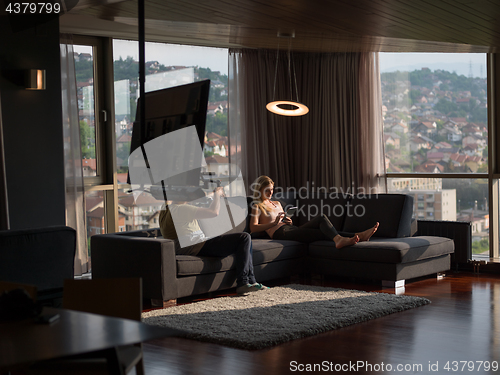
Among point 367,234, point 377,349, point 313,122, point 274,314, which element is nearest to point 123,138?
point 313,122

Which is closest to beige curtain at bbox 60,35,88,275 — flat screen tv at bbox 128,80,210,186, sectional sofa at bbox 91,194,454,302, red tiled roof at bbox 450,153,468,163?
sectional sofa at bbox 91,194,454,302

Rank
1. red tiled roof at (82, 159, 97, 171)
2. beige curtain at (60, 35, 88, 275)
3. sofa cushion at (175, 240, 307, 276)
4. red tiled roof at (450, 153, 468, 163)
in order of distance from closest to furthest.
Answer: sofa cushion at (175, 240, 307, 276) → beige curtain at (60, 35, 88, 275) → red tiled roof at (82, 159, 97, 171) → red tiled roof at (450, 153, 468, 163)

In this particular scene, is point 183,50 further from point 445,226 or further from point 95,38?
point 445,226

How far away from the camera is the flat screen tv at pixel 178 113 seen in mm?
2695

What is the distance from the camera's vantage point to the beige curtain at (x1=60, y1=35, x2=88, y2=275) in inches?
238

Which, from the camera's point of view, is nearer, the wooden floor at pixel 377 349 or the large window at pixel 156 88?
the wooden floor at pixel 377 349

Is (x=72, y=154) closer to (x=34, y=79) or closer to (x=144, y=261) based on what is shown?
(x=144, y=261)

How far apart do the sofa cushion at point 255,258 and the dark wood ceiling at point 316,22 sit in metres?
2.11

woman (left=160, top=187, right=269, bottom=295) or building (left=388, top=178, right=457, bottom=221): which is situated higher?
building (left=388, top=178, right=457, bottom=221)

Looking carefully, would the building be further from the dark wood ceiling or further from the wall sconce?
the wall sconce

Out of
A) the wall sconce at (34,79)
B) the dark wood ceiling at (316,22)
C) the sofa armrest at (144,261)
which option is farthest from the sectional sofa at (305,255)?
the dark wood ceiling at (316,22)

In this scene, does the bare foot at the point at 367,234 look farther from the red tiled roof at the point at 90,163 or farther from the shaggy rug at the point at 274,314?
the red tiled roof at the point at 90,163

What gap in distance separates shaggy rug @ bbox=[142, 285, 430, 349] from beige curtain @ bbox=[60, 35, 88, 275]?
1888 mm

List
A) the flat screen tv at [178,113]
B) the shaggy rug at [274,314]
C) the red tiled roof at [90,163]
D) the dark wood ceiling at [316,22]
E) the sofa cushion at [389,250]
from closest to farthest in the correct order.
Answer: the flat screen tv at [178,113] → the shaggy rug at [274,314] → the dark wood ceiling at [316,22] → the sofa cushion at [389,250] → the red tiled roof at [90,163]
